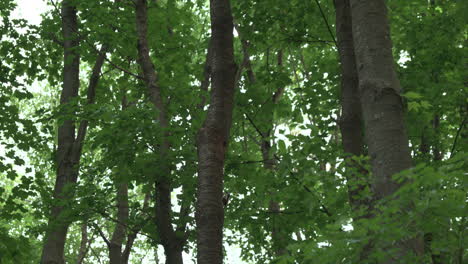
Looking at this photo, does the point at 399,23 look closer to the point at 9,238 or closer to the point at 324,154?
the point at 324,154

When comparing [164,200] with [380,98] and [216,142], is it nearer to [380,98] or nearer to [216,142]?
[216,142]

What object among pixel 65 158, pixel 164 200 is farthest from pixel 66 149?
pixel 164 200

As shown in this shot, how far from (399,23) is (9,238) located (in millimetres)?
7618

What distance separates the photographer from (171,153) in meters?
8.20

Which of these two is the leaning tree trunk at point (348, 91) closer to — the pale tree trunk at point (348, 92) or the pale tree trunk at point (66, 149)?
the pale tree trunk at point (348, 92)

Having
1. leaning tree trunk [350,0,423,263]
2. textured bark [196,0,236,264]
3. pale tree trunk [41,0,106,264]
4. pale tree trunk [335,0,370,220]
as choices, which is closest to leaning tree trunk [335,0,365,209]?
pale tree trunk [335,0,370,220]

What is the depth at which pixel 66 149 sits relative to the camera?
11453mm

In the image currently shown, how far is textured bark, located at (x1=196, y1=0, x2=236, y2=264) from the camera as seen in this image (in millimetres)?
5750

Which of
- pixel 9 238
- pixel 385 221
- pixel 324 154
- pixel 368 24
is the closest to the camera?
pixel 385 221

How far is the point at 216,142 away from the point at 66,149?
624 centimetres

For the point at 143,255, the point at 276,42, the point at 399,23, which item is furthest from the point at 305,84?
the point at 143,255

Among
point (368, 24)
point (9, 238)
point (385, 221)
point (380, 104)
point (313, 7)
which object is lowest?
point (385, 221)

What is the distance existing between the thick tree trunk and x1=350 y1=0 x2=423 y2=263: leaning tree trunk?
20.0 feet

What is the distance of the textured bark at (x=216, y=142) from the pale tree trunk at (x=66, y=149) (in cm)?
394
